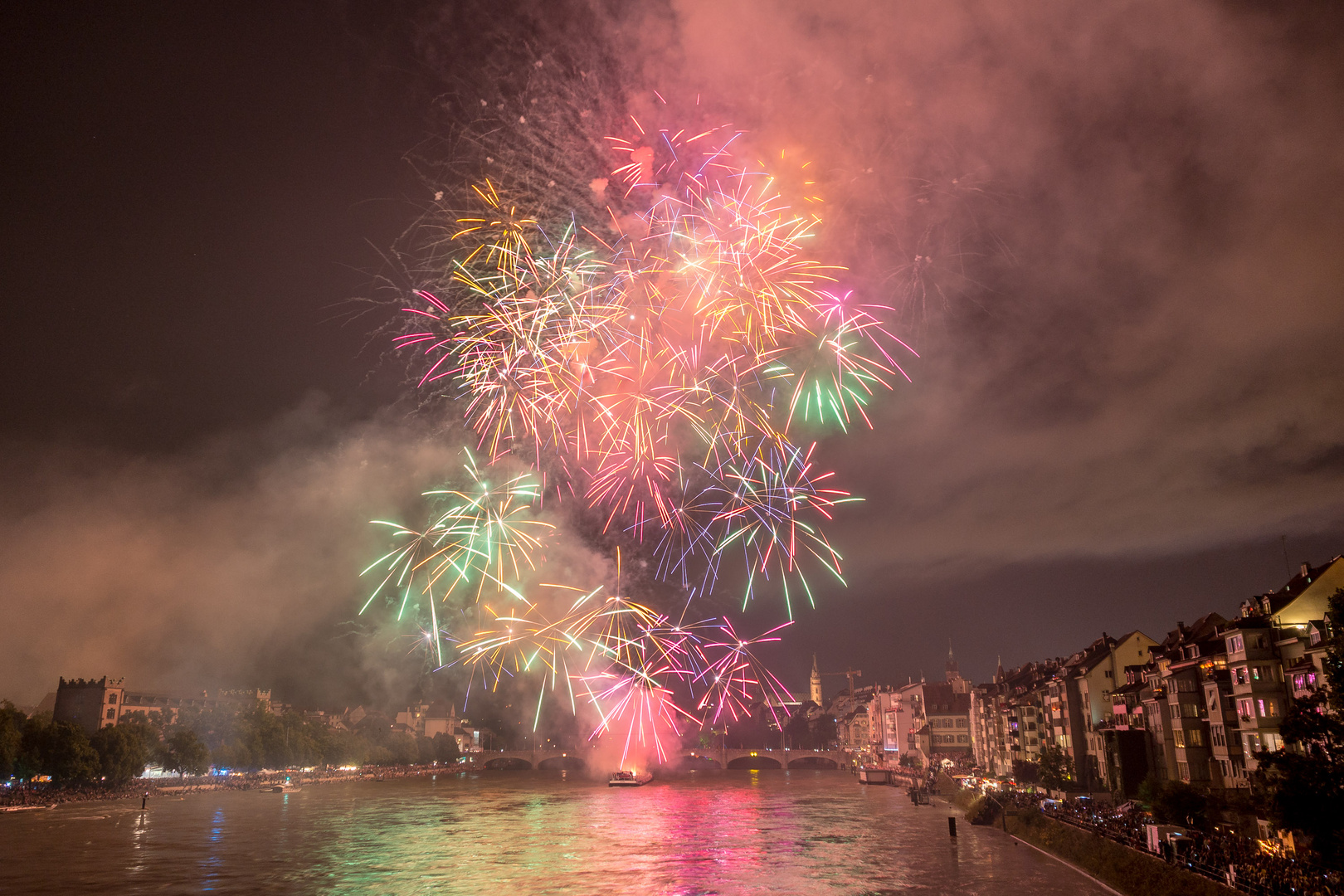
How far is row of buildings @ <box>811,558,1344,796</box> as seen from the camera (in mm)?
45406

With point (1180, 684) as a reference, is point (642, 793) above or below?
below

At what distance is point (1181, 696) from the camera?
183ft

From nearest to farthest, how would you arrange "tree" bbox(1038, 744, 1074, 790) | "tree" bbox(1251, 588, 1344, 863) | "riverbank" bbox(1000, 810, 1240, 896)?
"tree" bbox(1251, 588, 1344, 863)
"riverbank" bbox(1000, 810, 1240, 896)
"tree" bbox(1038, 744, 1074, 790)

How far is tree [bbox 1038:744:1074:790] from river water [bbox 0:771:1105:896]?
9889 mm

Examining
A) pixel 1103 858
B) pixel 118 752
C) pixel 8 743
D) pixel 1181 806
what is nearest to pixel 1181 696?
pixel 1181 806

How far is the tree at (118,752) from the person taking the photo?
88.3 meters

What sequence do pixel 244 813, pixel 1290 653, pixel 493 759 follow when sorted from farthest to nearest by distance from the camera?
pixel 493 759, pixel 244 813, pixel 1290 653

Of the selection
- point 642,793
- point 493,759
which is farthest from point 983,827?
point 493,759

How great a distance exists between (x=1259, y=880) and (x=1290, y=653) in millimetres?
23440

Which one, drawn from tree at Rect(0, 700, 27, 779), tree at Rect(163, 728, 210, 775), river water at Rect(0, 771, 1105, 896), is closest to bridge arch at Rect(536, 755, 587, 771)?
tree at Rect(163, 728, 210, 775)

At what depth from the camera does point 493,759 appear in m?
173

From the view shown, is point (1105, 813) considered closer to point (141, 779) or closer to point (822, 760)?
point (141, 779)

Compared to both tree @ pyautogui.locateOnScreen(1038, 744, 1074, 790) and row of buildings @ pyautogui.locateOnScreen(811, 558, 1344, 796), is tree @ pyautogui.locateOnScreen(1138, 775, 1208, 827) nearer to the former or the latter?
row of buildings @ pyautogui.locateOnScreen(811, 558, 1344, 796)

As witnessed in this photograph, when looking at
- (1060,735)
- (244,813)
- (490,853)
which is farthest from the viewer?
(1060,735)
